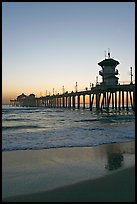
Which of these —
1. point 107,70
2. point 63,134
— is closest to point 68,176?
point 63,134

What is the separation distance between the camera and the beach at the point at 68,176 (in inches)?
186

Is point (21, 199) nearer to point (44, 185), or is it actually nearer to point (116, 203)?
point (44, 185)

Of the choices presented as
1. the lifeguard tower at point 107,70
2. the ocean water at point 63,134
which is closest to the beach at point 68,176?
the ocean water at point 63,134

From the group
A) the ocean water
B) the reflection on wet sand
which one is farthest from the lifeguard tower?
the reflection on wet sand

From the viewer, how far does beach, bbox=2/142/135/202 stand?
186 inches

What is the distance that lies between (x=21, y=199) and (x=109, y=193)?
1.71 m

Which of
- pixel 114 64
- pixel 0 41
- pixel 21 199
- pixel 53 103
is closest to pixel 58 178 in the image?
pixel 21 199

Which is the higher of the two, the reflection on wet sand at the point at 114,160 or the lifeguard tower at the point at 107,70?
the lifeguard tower at the point at 107,70

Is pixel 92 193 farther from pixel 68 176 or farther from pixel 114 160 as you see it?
pixel 114 160

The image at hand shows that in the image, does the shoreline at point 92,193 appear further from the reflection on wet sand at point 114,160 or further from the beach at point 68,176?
the reflection on wet sand at point 114,160

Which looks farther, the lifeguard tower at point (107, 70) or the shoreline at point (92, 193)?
the lifeguard tower at point (107, 70)

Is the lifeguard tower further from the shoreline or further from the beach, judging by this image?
the shoreline

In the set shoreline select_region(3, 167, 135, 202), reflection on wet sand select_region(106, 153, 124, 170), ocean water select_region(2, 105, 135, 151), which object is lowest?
ocean water select_region(2, 105, 135, 151)

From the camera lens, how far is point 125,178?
584cm
